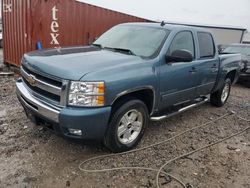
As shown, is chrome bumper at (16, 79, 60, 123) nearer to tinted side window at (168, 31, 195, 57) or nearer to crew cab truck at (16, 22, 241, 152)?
crew cab truck at (16, 22, 241, 152)

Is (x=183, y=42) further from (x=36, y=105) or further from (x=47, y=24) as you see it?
(x=47, y=24)

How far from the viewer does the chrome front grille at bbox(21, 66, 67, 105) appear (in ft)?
11.0

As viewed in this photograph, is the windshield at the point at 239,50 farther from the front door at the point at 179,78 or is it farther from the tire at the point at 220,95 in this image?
the front door at the point at 179,78

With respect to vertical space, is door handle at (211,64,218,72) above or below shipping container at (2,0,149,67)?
below

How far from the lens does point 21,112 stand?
530cm

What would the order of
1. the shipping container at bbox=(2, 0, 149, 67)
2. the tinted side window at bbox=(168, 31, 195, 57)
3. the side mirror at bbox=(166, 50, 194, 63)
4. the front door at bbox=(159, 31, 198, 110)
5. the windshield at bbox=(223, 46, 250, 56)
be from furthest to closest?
the windshield at bbox=(223, 46, 250, 56) < the shipping container at bbox=(2, 0, 149, 67) < the tinted side window at bbox=(168, 31, 195, 57) < the front door at bbox=(159, 31, 198, 110) < the side mirror at bbox=(166, 50, 194, 63)

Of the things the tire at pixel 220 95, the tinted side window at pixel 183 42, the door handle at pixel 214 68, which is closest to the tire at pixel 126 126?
the tinted side window at pixel 183 42

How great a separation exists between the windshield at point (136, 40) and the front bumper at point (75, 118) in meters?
1.33

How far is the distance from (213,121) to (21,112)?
3.80 meters

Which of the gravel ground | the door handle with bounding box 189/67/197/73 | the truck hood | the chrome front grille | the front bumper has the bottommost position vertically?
the gravel ground

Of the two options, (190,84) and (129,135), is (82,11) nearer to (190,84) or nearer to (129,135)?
(190,84)

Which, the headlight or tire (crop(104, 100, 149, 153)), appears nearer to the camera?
the headlight

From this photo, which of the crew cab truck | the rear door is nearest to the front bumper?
the crew cab truck

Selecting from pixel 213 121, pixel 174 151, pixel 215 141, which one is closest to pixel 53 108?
pixel 174 151
